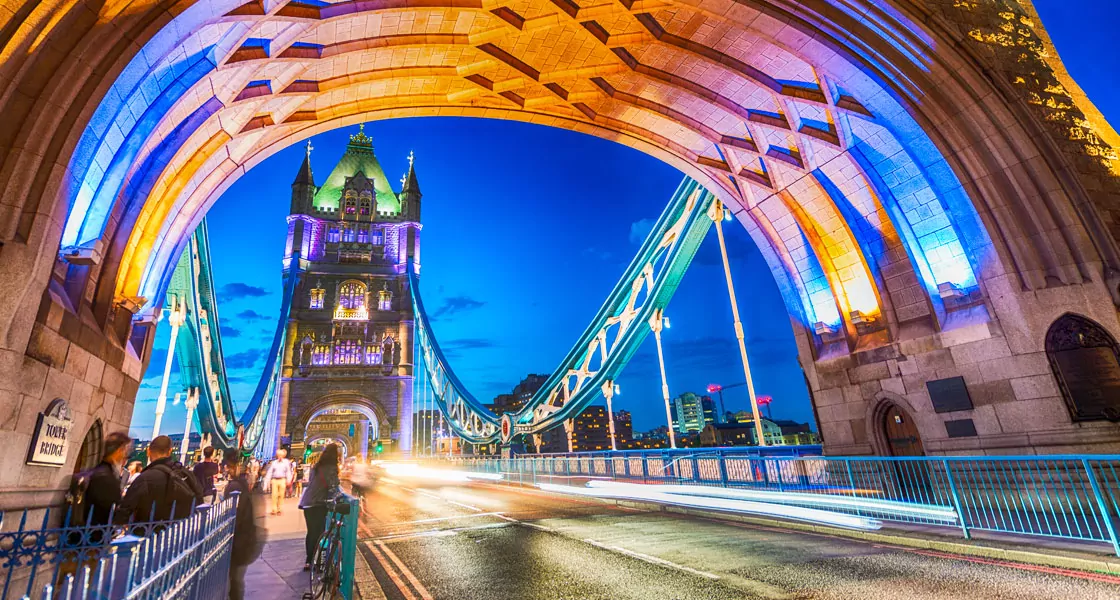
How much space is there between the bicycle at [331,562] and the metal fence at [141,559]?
32.4 inches

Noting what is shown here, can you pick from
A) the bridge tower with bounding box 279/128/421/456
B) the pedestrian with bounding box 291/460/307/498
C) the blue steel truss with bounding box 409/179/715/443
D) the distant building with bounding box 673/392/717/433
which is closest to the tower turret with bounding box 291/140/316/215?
the bridge tower with bounding box 279/128/421/456

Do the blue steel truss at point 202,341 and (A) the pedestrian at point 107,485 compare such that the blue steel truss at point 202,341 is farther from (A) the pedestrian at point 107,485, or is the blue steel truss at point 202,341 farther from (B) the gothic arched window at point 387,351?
(B) the gothic arched window at point 387,351

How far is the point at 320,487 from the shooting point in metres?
5.98

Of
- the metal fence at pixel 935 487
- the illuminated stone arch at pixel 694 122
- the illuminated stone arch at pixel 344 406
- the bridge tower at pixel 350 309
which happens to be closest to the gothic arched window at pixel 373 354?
the bridge tower at pixel 350 309

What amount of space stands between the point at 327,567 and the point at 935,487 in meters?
8.12

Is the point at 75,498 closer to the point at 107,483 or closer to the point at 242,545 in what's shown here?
the point at 107,483

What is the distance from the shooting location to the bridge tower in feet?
181

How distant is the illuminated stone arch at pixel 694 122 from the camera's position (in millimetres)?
5902

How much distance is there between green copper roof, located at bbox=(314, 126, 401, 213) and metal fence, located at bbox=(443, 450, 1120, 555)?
207ft

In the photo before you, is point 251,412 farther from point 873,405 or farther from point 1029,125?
point 1029,125

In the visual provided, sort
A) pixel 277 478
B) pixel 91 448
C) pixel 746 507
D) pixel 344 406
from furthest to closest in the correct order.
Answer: pixel 344 406
pixel 277 478
pixel 746 507
pixel 91 448

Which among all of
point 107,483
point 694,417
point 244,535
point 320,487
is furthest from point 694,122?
point 694,417

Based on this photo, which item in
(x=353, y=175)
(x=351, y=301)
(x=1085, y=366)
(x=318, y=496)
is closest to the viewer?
(x=318, y=496)

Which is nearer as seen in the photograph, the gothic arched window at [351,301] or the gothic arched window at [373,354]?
the gothic arched window at [373,354]
